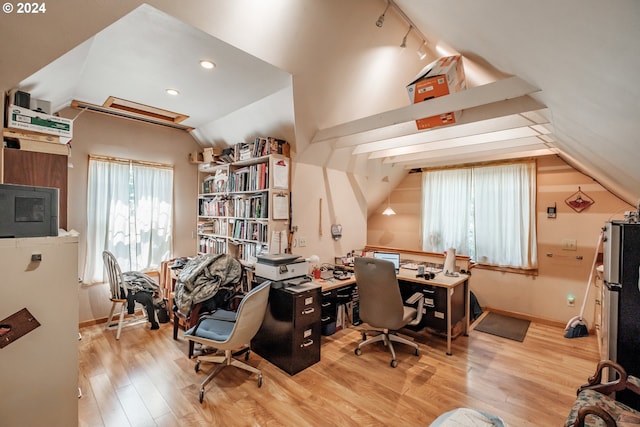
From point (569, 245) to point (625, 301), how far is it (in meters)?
2.38

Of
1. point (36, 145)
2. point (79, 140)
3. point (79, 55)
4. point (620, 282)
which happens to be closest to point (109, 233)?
point (79, 140)

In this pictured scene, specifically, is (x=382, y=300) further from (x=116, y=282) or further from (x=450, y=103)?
(x=116, y=282)

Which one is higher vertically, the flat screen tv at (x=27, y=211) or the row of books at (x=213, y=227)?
the flat screen tv at (x=27, y=211)

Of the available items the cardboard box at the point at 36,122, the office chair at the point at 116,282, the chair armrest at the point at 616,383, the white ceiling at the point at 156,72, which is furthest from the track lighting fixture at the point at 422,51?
the office chair at the point at 116,282

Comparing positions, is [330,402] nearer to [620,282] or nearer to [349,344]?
[349,344]

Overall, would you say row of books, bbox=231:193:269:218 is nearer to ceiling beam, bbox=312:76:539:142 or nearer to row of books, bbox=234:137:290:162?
row of books, bbox=234:137:290:162

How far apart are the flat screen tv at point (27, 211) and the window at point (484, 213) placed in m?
4.73

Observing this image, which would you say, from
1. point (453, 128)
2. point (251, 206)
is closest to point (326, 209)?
point (251, 206)

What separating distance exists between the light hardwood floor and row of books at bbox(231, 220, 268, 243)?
1.32 metres

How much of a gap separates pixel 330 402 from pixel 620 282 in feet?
7.08

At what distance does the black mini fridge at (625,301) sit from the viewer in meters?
1.71

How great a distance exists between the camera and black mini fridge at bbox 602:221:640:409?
1712 mm

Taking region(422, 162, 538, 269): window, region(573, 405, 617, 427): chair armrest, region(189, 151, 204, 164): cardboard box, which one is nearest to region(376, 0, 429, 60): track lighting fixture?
region(422, 162, 538, 269): window

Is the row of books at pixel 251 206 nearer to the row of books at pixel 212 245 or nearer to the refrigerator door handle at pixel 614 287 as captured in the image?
the row of books at pixel 212 245
